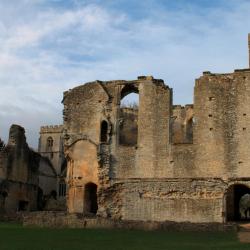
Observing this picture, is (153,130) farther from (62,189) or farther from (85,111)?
(62,189)

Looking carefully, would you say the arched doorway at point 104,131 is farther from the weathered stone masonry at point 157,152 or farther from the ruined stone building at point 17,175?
the ruined stone building at point 17,175

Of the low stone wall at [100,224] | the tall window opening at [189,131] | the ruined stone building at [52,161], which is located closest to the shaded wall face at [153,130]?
the low stone wall at [100,224]

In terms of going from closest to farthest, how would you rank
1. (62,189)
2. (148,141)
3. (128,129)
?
(148,141), (128,129), (62,189)

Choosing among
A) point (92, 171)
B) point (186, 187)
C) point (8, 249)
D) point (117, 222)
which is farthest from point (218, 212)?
Result: point (8, 249)

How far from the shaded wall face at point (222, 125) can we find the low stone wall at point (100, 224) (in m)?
3.14

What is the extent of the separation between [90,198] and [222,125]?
7.73m

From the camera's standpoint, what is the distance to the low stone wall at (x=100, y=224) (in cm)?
1919

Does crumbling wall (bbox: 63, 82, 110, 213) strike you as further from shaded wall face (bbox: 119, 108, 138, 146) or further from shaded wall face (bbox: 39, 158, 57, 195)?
shaded wall face (bbox: 39, 158, 57, 195)

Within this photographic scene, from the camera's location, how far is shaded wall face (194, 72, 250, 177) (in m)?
21.5

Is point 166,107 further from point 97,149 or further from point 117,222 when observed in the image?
point 117,222

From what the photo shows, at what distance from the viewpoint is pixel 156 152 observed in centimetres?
2269

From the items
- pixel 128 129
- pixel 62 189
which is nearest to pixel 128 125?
pixel 128 129

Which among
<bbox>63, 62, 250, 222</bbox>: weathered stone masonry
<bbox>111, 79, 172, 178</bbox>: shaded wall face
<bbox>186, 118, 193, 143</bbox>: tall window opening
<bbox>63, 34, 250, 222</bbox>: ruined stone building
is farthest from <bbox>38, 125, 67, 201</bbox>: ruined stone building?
<bbox>111, 79, 172, 178</bbox>: shaded wall face

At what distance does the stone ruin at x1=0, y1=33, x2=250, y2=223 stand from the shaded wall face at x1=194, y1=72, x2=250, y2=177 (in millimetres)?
43
